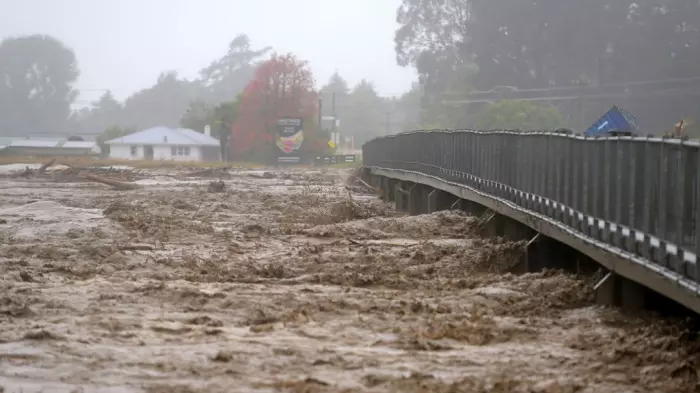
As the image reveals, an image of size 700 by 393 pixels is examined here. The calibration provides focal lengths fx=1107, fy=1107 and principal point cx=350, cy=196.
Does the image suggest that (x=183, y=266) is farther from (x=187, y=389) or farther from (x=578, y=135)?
(x=187, y=389)

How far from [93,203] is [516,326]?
68.5ft

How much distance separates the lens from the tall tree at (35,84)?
154 metres

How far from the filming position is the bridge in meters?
9.06

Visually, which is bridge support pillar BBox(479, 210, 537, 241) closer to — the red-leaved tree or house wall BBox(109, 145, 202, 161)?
the red-leaved tree

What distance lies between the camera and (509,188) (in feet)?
56.0

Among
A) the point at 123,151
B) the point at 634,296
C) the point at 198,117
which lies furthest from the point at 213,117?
the point at 634,296

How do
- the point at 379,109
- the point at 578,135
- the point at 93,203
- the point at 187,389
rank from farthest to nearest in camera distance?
the point at 379,109 → the point at 93,203 → the point at 578,135 → the point at 187,389

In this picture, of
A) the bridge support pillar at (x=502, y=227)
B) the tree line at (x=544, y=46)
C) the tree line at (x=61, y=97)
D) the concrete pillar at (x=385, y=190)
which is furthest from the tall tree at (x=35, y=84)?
the bridge support pillar at (x=502, y=227)

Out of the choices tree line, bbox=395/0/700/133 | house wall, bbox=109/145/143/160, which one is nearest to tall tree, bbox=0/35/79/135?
house wall, bbox=109/145/143/160

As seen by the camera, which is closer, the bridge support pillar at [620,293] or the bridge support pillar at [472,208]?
the bridge support pillar at [620,293]

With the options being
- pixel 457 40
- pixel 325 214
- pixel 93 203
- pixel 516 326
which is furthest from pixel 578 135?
pixel 457 40

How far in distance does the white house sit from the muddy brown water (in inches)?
3256

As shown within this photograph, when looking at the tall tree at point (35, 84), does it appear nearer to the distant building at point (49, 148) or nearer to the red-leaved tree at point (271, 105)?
the distant building at point (49, 148)

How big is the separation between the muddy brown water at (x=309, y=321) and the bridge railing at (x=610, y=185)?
0.78m
